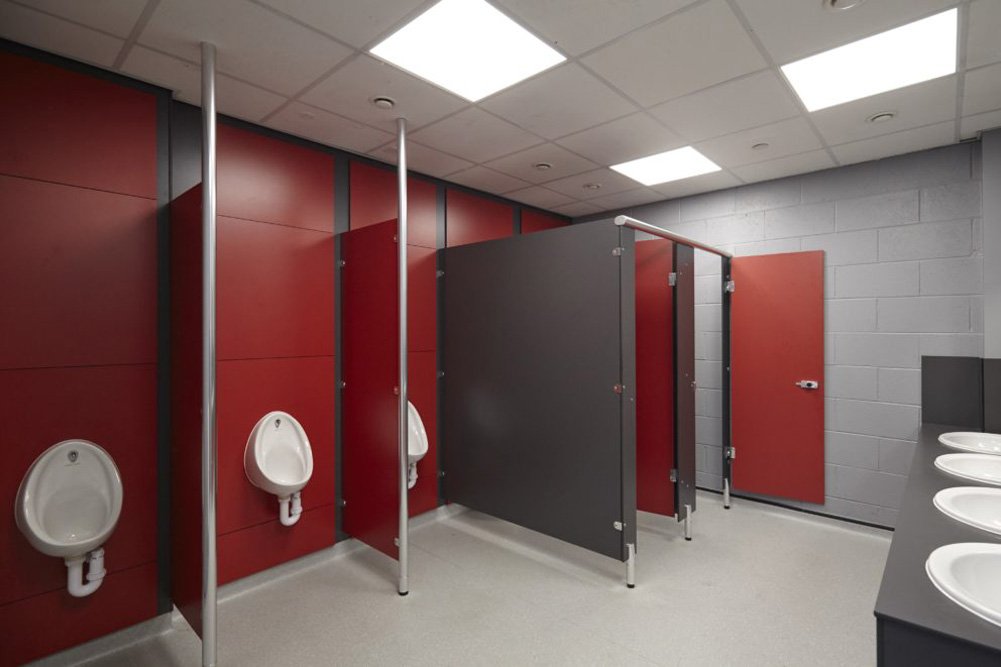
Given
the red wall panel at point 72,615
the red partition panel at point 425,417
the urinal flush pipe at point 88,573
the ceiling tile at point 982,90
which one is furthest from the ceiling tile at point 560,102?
the red wall panel at point 72,615

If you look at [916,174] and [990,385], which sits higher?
[916,174]

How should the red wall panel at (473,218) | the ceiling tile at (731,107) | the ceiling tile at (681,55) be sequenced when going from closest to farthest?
the ceiling tile at (681,55), the ceiling tile at (731,107), the red wall panel at (473,218)

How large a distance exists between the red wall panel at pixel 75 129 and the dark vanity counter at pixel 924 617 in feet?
10.1

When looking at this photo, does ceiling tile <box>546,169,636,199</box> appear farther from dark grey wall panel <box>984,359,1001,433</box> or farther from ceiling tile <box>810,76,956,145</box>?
dark grey wall panel <box>984,359,1001,433</box>

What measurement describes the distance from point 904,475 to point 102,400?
15.4ft

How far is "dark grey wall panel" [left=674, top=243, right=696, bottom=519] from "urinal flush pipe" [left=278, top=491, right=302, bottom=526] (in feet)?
7.61

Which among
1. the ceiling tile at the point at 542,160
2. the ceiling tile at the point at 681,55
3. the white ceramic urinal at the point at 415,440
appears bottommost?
the white ceramic urinal at the point at 415,440

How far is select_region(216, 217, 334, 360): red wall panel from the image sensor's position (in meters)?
2.65

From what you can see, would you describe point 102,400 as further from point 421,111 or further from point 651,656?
point 651,656

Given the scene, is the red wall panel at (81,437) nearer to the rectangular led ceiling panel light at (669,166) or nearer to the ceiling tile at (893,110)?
the rectangular led ceiling panel light at (669,166)

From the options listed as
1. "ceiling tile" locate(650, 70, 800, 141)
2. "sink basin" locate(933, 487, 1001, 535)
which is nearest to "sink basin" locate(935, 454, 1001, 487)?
"sink basin" locate(933, 487, 1001, 535)

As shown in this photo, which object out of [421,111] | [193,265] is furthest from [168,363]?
→ [421,111]

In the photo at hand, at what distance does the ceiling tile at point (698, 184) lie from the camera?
3766 mm

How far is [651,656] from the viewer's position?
6.98ft
